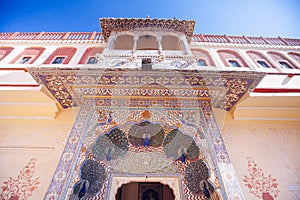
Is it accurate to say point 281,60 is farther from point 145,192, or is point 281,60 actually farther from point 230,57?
point 145,192

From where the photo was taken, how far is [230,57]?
5906 millimetres

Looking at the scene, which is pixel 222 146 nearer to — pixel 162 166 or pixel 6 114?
pixel 162 166

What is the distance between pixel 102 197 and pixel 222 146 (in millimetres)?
2431

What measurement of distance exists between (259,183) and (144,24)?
522cm

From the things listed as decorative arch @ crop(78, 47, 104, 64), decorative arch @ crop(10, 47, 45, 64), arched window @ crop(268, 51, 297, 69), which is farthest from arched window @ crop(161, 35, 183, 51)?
decorative arch @ crop(10, 47, 45, 64)

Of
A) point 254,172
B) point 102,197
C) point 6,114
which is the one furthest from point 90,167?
point 254,172

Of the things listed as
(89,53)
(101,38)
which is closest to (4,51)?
(89,53)

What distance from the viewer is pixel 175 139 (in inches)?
153

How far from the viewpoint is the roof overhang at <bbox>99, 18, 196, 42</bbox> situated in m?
5.56

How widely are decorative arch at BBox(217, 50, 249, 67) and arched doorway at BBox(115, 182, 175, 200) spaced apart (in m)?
→ 4.19

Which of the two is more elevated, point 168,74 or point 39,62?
point 39,62

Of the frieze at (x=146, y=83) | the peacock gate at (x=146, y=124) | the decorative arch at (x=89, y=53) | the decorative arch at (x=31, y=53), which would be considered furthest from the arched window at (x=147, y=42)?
the decorative arch at (x=31, y=53)

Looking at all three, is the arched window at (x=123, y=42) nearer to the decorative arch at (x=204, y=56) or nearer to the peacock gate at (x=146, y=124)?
the peacock gate at (x=146, y=124)

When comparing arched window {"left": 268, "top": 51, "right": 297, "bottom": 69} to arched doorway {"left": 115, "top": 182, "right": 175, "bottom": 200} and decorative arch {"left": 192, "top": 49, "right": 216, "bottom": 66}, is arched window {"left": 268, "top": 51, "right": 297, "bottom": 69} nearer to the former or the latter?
decorative arch {"left": 192, "top": 49, "right": 216, "bottom": 66}
